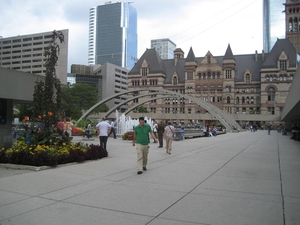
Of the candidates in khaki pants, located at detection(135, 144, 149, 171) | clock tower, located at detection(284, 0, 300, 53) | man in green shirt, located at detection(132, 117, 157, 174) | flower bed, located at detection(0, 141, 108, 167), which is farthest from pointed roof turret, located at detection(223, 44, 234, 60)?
khaki pants, located at detection(135, 144, 149, 171)

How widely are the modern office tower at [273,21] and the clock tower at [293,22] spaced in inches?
2204

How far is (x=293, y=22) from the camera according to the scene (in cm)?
11188

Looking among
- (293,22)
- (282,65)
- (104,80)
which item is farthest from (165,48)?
(282,65)

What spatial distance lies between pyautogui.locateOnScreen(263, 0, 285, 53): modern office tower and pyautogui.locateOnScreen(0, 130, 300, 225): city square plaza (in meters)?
175

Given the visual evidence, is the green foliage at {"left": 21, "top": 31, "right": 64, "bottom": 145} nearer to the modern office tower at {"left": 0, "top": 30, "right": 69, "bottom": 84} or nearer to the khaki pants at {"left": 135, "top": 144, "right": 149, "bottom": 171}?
the khaki pants at {"left": 135, "top": 144, "right": 149, "bottom": 171}

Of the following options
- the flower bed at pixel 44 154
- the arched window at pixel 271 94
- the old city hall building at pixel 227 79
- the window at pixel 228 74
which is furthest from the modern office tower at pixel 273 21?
the flower bed at pixel 44 154

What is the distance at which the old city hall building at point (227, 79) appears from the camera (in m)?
99.4

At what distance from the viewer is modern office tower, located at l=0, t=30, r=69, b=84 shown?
126350 millimetres

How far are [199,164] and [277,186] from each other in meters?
4.20

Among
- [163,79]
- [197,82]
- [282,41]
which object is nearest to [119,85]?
[163,79]

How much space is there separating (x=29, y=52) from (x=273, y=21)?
419 feet

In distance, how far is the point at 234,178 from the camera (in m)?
9.58

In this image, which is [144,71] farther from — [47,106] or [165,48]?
[47,106]

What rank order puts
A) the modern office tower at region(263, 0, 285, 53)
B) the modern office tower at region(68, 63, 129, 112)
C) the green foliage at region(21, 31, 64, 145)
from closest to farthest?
the green foliage at region(21, 31, 64, 145), the modern office tower at region(68, 63, 129, 112), the modern office tower at region(263, 0, 285, 53)
